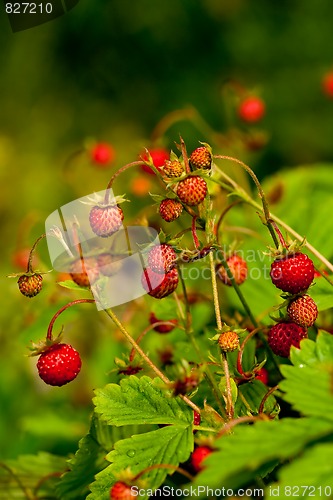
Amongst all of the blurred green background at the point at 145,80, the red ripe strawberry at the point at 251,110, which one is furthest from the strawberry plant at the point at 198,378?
Answer: the blurred green background at the point at 145,80

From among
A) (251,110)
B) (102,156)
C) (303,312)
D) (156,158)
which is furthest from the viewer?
(251,110)

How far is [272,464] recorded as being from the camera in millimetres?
773

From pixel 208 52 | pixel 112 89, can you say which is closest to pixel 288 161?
pixel 208 52

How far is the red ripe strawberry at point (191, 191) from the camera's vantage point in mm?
841

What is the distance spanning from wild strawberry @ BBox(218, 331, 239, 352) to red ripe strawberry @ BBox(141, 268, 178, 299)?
10 centimetres

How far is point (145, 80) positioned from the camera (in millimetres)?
3443

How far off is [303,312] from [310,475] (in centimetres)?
28

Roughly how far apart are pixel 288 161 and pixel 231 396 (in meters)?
2.45

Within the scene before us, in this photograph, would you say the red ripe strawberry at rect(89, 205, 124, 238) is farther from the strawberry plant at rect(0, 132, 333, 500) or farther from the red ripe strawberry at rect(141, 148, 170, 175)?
the red ripe strawberry at rect(141, 148, 170, 175)

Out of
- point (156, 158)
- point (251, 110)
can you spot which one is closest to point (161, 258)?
point (156, 158)

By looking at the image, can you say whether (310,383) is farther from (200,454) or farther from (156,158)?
(156,158)

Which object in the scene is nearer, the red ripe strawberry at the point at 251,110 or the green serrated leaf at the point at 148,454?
the green serrated leaf at the point at 148,454

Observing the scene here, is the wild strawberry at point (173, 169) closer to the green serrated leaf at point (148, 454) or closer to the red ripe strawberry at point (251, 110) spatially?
the green serrated leaf at point (148, 454)

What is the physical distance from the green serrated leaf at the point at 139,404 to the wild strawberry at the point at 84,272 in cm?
15
